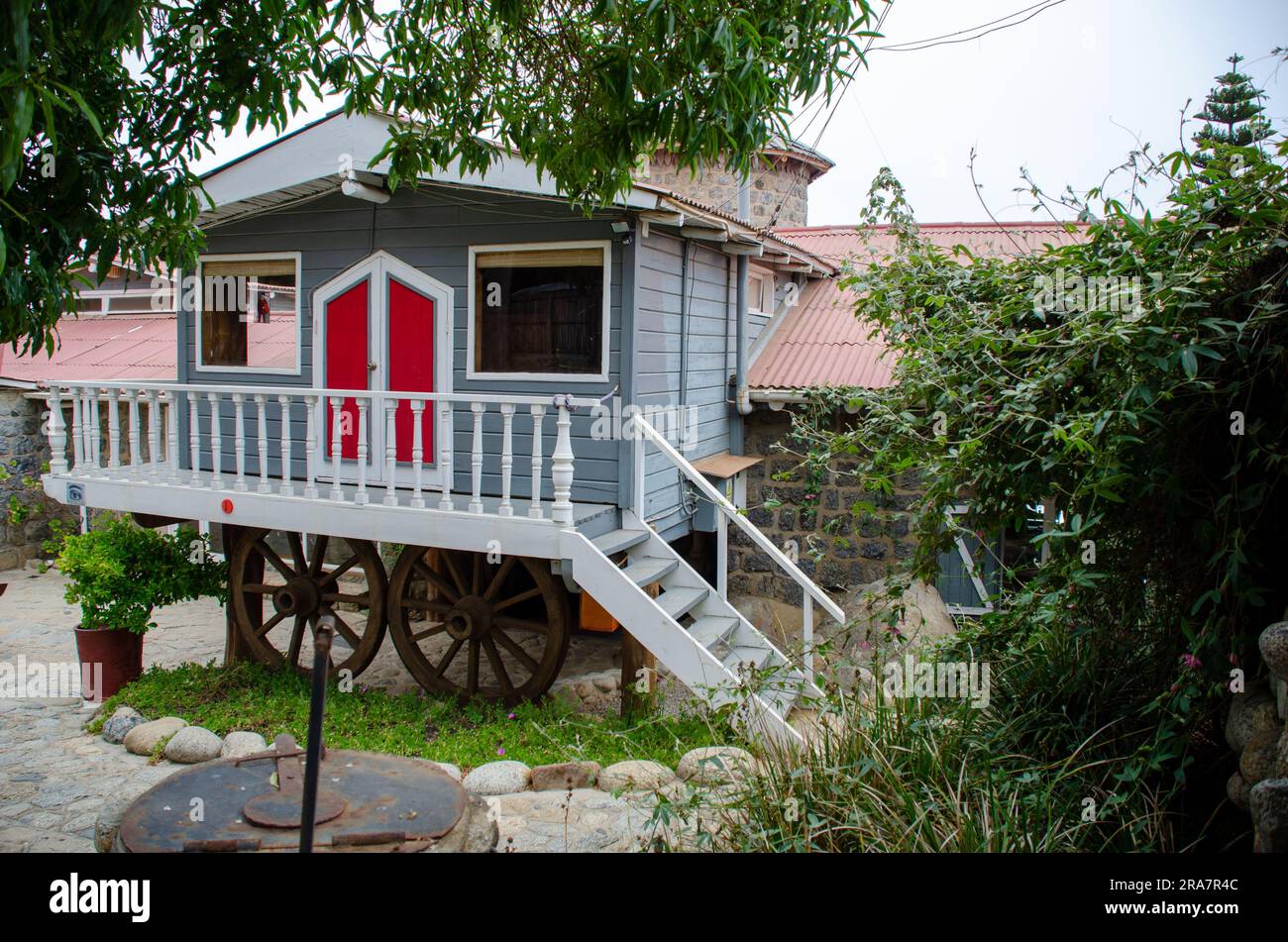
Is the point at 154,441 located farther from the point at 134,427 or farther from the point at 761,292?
the point at 761,292

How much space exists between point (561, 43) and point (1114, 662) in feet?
13.8

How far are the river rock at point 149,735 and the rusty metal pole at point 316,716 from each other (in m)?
5.23

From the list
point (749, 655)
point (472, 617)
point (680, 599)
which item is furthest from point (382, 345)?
point (749, 655)

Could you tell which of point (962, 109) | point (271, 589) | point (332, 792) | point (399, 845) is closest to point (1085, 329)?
point (399, 845)

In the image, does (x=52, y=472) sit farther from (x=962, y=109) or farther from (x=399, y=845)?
(x=962, y=109)

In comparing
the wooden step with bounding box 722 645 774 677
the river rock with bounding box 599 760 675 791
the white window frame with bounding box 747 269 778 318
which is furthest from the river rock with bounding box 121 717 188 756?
the white window frame with bounding box 747 269 778 318

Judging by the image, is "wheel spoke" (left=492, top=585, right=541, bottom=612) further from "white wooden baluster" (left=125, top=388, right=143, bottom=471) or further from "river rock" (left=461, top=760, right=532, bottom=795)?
"white wooden baluster" (left=125, top=388, right=143, bottom=471)

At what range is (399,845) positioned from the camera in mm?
2914

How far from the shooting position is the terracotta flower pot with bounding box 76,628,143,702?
7.88 metres

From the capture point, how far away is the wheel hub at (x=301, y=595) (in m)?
8.38

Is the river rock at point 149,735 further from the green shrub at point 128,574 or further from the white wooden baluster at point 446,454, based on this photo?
the white wooden baluster at point 446,454

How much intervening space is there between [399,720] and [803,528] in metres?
4.30

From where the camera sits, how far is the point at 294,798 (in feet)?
10.4

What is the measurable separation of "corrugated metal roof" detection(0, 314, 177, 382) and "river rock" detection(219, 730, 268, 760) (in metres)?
7.70
